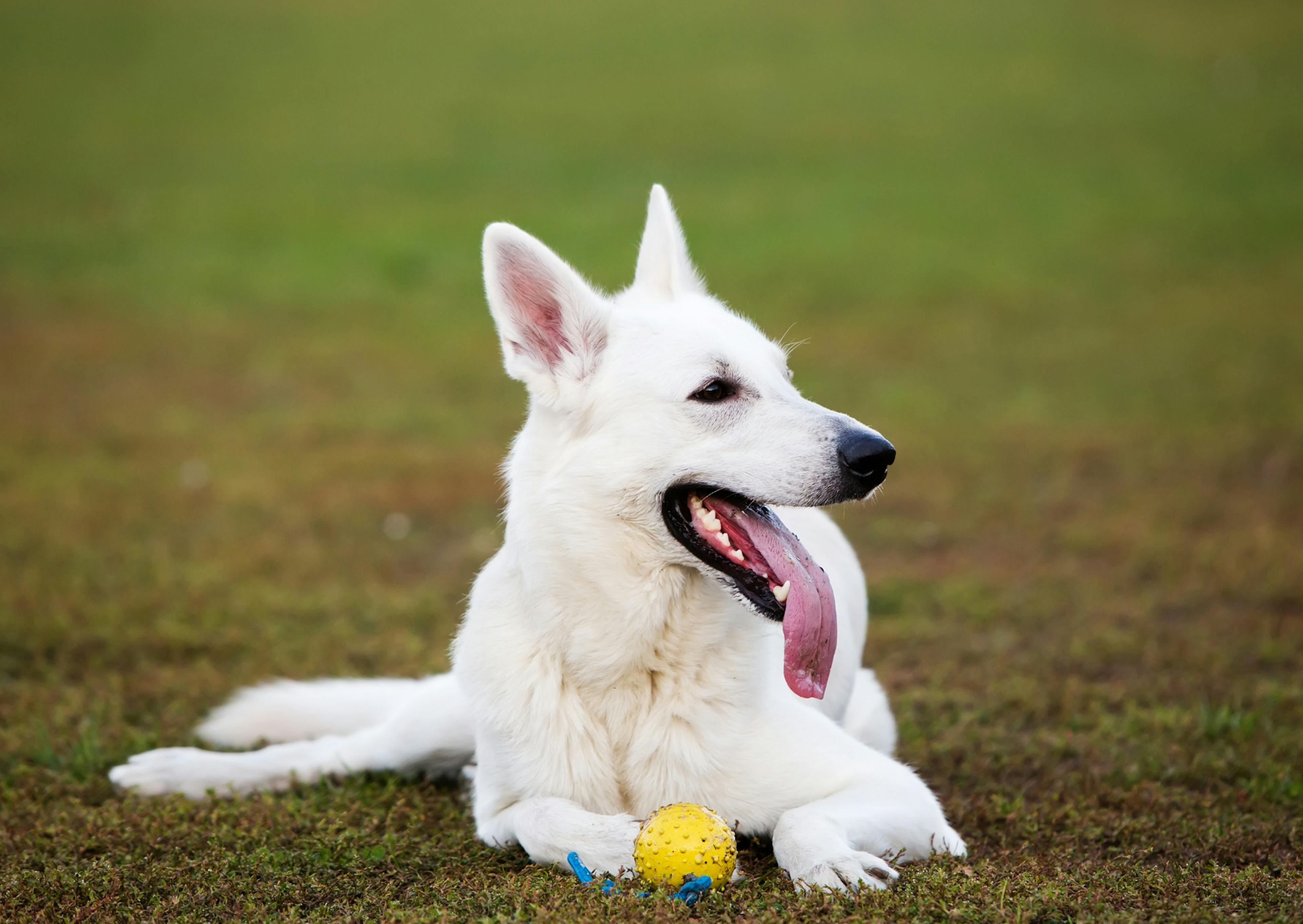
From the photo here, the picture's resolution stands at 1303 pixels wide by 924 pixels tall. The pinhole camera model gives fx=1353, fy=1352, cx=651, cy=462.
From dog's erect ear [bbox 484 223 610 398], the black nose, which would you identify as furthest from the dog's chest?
dog's erect ear [bbox 484 223 610 398]

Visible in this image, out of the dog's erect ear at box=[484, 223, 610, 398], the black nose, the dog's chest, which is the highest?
the dog's erect ear at box=[484, 223, 610, 398]

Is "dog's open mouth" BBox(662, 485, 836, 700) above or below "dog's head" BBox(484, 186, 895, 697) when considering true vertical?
below

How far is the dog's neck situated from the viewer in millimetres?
4355

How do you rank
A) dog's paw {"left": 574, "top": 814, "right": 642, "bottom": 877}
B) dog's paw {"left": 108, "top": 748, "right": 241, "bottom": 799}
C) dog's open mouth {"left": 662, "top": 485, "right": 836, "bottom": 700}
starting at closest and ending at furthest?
1. dog's paw {"left": 574, "top": 814, "right": 642, "bottom": 877}
2. dog's open mouth {"left": 662, "top": 485, "right": 836, "bottom": 700}
3. dog's paw {"left": 108, "top": 748, "right": 241, "bottom": 799}

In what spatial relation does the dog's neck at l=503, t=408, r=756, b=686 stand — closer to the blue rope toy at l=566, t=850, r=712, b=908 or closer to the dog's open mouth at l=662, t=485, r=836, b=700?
the dog's open mouth at l=662, t=485, r=836, b=700

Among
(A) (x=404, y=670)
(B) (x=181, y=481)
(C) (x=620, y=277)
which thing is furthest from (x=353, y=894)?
(C) (x=620, y=277)

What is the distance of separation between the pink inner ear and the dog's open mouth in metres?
0.68

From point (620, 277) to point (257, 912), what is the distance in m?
15.3

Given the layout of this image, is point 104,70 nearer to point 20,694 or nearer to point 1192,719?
point 20,694

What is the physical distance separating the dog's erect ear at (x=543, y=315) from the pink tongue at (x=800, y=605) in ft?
2.21

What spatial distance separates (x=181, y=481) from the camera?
37.1 ft

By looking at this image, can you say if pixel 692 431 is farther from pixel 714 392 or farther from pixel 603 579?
pixel 603 579

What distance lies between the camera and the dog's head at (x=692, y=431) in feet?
13.9

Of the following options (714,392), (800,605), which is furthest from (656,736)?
(714,392)
